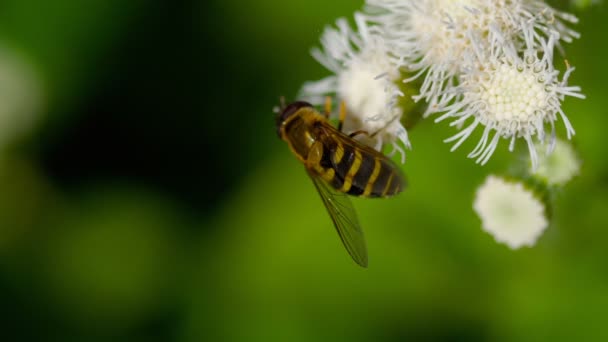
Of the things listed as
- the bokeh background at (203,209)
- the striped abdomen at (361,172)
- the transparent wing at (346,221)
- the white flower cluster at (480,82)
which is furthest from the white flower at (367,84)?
the bokeh background at (203,209)

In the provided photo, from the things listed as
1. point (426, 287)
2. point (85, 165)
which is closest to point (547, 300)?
point (426, 287)

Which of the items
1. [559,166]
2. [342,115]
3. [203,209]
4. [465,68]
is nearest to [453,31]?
[465,68]

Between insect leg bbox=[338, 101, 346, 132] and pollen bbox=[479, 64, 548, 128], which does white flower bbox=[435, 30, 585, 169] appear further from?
insect leg bbox=[338, 101, 346, 132]

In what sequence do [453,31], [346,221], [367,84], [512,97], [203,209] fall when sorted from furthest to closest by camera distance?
[203,209] → [367,84] → [346,221] → [453,31] → [512,97]

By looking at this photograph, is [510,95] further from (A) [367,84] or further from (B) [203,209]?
(B) [203,209]

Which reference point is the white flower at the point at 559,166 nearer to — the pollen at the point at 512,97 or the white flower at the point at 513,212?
the white flower at the point at 513,212

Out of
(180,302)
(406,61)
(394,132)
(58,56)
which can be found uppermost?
(58,56)

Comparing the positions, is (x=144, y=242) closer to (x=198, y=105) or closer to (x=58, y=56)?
(x=198, y=105)
